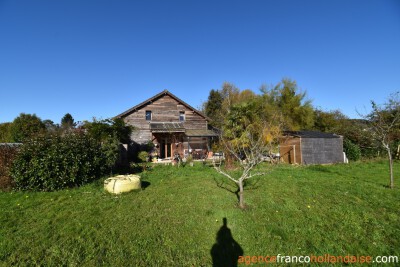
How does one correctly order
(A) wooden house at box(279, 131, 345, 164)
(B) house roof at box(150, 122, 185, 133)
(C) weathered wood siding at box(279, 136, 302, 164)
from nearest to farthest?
(A) wooden house at box(279, 131, 345, 164), (C) weathered wood siding at box(279, 136, 302, 164), (B) house roof at box(150, 122, 185, 133)

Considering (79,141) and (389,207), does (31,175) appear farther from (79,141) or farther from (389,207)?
(389,207)

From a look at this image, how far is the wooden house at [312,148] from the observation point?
56.3 feet

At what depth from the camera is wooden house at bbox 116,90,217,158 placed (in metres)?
21.1

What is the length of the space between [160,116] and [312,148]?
15336 mm

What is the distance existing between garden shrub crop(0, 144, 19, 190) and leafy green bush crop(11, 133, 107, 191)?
47 centimetres

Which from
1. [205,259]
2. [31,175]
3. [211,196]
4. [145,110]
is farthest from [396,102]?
[31,175]

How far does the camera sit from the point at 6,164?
834 centimetres

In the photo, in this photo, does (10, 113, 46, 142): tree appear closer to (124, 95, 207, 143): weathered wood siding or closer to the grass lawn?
(124, 95, 207, 143): weathered wood siding

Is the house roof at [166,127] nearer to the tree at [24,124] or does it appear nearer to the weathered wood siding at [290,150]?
the weathered wood siding at [290,150]

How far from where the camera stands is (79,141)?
9.31 meters

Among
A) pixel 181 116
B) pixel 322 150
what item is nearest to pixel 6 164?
pixel 181 116

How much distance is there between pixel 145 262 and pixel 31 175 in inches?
284

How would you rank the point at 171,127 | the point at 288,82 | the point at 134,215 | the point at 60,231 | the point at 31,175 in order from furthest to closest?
the point at 288,82 < the point at 171,127 < the point at 31,175 < the point at 134,215 < the point at 60,231

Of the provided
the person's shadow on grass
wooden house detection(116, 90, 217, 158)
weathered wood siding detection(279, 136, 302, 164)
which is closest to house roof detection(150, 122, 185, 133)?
wooden house detection(116, 90, 217, 158)
